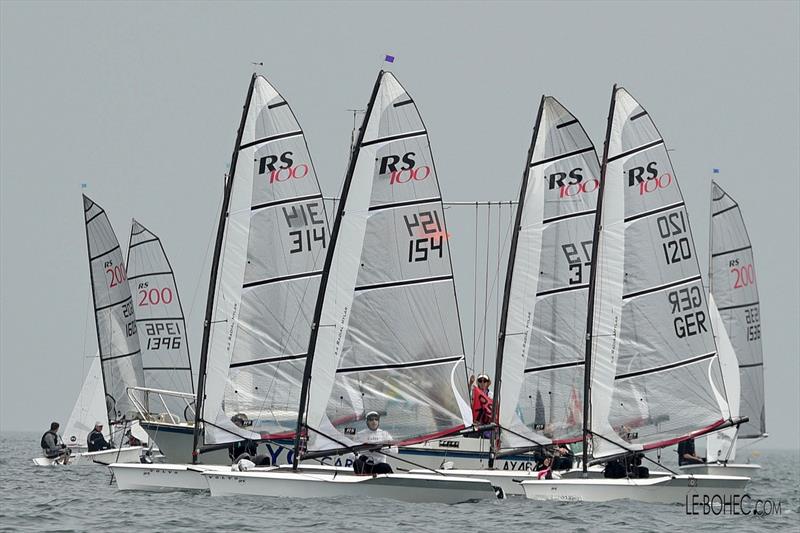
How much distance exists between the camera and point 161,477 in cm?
3278

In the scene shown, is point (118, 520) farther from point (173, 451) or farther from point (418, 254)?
point (173, 451)

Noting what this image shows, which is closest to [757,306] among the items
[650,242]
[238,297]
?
[650,242]

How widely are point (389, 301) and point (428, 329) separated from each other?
0.92m

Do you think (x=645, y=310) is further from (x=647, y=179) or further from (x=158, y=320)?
(x=158, y=320)

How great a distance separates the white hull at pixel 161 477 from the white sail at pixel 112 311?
703 inches

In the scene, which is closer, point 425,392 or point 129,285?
point 425,392

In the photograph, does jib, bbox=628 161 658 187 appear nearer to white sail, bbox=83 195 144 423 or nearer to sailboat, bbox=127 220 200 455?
sailboat, bbox=127 220 200 455

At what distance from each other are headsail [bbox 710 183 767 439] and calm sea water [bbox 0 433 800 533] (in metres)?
12.9

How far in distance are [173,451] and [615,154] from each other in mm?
12360

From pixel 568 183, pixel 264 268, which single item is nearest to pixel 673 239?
pixel 568 183

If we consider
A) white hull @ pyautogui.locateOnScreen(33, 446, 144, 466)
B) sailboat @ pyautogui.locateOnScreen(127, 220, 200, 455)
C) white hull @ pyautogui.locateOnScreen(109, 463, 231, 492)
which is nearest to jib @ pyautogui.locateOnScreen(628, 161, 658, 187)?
white hull @ pyautogui.locateOnScreen(109, 463, 231, 492)

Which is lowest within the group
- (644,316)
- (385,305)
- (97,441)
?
(97,441)

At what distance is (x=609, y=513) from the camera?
28969 mm

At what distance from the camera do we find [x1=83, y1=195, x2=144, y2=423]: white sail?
5072 centimetres
